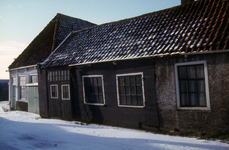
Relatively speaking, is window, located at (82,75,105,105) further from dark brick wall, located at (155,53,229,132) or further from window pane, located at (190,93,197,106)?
window pane, located at (190,93,197,106)

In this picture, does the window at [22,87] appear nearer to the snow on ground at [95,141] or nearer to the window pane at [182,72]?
the snow on ground at [95,141]

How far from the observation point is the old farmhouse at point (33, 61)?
13.8 m

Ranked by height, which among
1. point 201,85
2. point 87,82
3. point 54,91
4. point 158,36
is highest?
point 158,36

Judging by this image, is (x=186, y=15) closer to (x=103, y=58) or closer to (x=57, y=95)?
(x=103, y=58)

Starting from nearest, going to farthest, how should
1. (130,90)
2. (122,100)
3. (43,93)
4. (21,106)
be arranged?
(130,90), (122,100), (43,93), (21,106)

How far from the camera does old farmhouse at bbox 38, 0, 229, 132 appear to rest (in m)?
6.16

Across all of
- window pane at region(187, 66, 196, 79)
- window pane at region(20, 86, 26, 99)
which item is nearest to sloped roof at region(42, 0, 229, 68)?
window pane at region(187, 66, 196, 79)

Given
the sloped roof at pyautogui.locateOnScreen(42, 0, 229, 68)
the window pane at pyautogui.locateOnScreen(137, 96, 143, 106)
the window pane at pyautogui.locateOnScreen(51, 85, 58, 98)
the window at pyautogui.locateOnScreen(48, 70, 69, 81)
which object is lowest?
the window pane at pyautogui.locateOnScreen(137, 96, 143, 106)

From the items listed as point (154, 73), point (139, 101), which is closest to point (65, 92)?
point (139, 101)

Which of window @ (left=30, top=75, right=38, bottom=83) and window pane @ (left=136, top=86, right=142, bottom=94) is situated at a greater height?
window @ (left=30, top=75, right=38, bottom=83)

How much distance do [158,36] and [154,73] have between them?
1.93 meters

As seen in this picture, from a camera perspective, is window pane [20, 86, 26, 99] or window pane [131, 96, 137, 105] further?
window pane [20, 86, 26, 99]

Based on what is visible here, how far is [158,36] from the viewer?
8070mm

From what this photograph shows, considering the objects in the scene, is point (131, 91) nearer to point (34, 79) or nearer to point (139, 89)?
point (139, 89)
